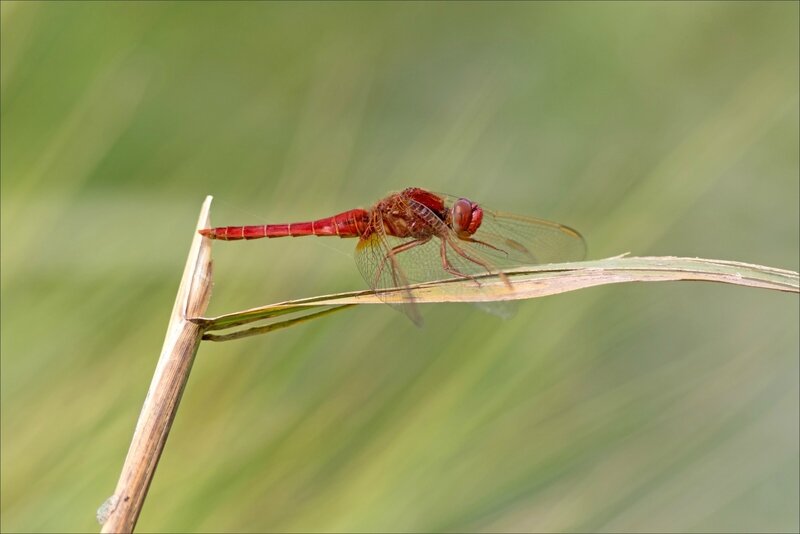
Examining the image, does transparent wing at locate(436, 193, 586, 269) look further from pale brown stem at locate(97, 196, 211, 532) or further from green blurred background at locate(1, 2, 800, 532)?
pale brown stem at locate(97, 196, 211, 532)

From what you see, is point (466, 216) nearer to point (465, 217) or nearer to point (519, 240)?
point (465, 217)

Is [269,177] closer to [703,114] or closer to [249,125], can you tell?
[249,125]

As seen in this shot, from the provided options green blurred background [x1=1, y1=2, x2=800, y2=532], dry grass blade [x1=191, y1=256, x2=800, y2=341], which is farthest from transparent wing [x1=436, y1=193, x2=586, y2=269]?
dry grass blade [x1=191, y1=256, x2=800, y2=341]

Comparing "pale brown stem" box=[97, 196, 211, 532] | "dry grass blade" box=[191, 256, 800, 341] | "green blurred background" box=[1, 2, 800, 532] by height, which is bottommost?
"pale brown stem" box=[97, 196, 211, 532]

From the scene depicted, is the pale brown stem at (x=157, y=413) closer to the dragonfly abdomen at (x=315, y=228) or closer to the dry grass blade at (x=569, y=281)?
the dry grass blade at (x=569, y=281)

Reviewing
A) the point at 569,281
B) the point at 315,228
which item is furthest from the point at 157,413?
the point at 315,228

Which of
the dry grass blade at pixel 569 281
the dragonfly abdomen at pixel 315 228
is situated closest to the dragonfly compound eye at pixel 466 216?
the dragonfly abdomen at pixel 315 228
